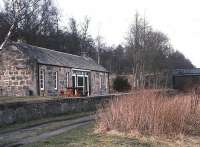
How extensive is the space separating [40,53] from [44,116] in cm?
1588

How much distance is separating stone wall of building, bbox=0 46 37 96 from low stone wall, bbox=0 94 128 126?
770cm

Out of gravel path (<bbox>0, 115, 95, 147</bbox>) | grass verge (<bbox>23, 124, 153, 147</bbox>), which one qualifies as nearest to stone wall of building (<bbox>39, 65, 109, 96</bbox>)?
gravel path (<bbox>0, 115, 95, 147</bbox>)

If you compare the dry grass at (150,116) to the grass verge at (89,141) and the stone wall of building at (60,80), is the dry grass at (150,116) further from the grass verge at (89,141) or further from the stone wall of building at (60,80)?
the stone wall of building at (60,80)

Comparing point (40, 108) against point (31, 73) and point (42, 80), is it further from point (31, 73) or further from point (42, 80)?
point (42, 80)

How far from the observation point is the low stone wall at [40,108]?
1766cm

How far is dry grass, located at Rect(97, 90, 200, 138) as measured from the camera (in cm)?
1345

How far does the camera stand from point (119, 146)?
11188 mm

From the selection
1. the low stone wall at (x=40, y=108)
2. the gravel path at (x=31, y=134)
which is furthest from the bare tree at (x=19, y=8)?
the gravel path at (x=31, y=134)

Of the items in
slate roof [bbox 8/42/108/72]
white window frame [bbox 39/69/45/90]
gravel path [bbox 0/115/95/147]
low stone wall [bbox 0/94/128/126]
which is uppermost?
slate roof [bbox 8/42/108/72]

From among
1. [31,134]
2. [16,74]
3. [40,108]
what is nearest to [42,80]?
[16,74]

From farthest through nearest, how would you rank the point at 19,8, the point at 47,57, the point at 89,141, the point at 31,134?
the point at 47,57 < the point at 19,8 < the point at 31,134 < the point at 89,141

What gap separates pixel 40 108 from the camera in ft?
67.3

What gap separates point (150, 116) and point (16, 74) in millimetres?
21706

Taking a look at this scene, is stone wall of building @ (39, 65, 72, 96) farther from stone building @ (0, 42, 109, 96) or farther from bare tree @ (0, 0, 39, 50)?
bare tree @ (0, 0, 39, 50)
